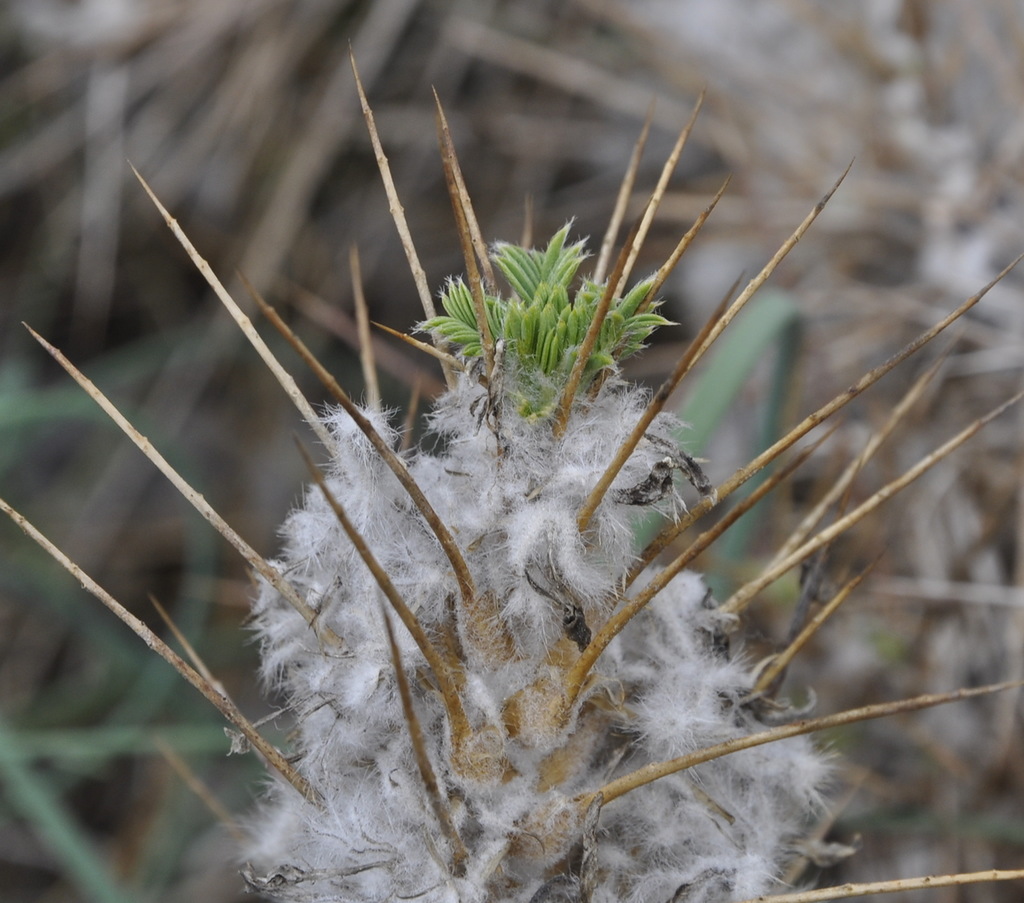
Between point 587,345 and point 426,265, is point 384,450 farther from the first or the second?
point 426,265

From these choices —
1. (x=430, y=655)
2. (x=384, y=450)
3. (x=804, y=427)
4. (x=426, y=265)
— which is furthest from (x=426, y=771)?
(x=426, y=265)

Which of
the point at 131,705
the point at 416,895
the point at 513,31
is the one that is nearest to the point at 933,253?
the point at 513,31

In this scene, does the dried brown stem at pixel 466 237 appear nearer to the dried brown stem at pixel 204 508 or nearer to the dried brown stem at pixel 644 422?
the dried brown stem at pixel 644 422

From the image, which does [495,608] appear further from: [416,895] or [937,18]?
[937,18]

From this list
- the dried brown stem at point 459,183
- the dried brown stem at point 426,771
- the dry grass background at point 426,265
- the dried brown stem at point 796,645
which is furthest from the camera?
the dry grass background at point 426,265

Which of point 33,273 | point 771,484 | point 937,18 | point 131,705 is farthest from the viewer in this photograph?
point 33,273

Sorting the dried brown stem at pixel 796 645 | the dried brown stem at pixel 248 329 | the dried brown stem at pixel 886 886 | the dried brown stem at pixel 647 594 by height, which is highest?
the dried brown stem at pixel 248 329

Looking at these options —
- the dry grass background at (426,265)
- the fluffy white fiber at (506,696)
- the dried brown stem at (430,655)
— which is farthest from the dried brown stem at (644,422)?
the dry grass background at (426,265)

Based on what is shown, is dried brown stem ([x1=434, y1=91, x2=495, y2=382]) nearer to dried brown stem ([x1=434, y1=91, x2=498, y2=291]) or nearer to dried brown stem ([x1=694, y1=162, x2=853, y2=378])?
dried brown stem ([x1=434, y1=91, x2=498, y2=291])
